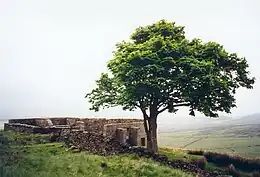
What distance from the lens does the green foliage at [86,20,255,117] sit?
73.4 feet

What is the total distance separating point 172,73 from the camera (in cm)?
2328

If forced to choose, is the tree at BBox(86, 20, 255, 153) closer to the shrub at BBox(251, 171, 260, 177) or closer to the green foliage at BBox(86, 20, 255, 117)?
the green foliage at BBox(86, 20, 255, 117)

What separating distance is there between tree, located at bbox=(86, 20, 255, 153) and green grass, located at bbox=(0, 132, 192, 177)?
20.6 ft

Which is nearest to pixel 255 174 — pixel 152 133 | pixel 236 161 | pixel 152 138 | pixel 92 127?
pixel 236 161

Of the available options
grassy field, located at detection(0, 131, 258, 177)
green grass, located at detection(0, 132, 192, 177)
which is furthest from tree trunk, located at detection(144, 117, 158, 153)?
green grass, located at detection(0, 132, 192, 177)

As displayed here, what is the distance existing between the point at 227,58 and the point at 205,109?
441cm

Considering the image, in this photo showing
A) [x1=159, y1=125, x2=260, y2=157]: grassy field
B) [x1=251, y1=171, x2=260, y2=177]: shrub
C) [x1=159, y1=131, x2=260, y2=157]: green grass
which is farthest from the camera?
[x1=159, y1=125, x2=260, y2=157]: grassy field

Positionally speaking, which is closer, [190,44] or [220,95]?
[220,95]

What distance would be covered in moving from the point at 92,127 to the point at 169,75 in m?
10.3

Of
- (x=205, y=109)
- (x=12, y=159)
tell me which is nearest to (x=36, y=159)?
(x=12, y=159)

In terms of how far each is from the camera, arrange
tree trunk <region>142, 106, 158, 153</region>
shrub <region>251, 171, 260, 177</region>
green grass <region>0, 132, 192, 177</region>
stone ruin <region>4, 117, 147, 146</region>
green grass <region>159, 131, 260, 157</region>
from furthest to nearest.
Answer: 1. green grass <region>159, 131, 260, 157</region>
2. tree trunk <region>142, 106, 158, 153</region>
3. shrub <region>251, 171, 260, 177</region>
4. stone ruin <region>4, 117, 147, 146</region>
5. green grass <region>0, 132, 192, 177</region>

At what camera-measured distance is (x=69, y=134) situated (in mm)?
22344

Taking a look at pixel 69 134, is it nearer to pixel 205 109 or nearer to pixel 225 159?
pixel 205 109

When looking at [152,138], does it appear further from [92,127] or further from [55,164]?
[55,164]
